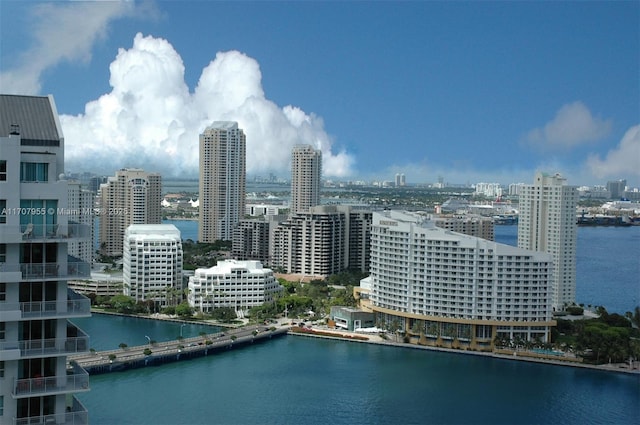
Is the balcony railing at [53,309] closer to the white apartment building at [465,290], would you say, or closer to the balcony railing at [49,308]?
the balcony railing at [49,308]

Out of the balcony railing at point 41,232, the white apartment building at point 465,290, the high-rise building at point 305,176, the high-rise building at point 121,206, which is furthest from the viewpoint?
the high-rise building at point 305,176

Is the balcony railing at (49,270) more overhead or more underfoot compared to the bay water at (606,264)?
more overhead

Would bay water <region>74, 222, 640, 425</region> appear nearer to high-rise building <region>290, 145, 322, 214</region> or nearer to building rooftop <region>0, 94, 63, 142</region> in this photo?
building rooftop <region>0, 94, 63, 142</region>

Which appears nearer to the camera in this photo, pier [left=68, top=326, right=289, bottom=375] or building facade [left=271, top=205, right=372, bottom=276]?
pier [left=68, top=326, right=289, bottom=375]

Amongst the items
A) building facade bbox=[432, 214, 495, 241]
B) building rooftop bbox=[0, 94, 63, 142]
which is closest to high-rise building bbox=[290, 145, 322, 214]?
building facade bbox=[432, 214, 495, 241]

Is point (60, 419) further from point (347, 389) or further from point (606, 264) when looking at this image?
point (606, 264)

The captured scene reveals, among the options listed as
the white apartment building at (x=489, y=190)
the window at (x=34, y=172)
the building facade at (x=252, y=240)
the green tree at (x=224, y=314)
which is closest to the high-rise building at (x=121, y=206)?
→ the building facade at (x=252, y=240)

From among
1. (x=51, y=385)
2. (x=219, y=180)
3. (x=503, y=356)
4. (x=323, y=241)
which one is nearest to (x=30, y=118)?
(x=51, y=385)
